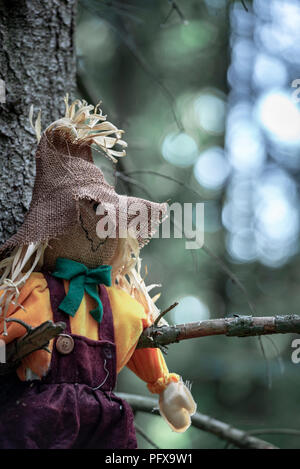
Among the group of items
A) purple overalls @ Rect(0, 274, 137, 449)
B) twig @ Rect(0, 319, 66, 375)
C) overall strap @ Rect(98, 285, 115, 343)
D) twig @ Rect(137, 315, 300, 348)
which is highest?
overall strap @ Rect(98, 285, 115, 343)

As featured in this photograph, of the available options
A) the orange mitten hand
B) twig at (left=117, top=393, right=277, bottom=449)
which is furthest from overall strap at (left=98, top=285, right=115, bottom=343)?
twig at (left=117, top=393, right=277, bottom=449)

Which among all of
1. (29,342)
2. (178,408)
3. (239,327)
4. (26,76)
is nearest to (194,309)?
(26,76)

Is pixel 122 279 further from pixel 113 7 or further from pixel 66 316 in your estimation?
pixel 113 7

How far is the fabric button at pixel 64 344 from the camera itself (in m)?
1.33

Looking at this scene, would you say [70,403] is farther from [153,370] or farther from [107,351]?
[153,370]

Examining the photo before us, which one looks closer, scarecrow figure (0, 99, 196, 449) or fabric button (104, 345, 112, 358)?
scarecrow figure (0, 99, 196, 449)

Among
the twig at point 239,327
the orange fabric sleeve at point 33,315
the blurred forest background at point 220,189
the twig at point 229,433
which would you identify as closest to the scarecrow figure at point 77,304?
the orange fabric sleeve at point 33,315

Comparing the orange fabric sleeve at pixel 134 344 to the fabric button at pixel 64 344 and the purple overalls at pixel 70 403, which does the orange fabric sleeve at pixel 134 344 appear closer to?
the purple overalls at pixel 70 403

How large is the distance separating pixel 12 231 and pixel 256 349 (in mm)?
5528

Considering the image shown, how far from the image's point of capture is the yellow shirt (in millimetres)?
1322

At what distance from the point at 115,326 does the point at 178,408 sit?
0.29 meters

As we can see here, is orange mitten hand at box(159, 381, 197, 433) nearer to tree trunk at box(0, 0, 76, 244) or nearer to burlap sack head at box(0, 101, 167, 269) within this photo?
burlap sack head at box(0, 101, 167, 269)

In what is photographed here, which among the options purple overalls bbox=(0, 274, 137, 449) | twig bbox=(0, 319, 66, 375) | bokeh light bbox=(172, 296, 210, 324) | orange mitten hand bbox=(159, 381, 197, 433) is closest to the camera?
twig bbox=(0, 319, 66, 375)

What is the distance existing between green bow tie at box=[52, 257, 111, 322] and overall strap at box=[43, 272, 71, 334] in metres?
0.02
